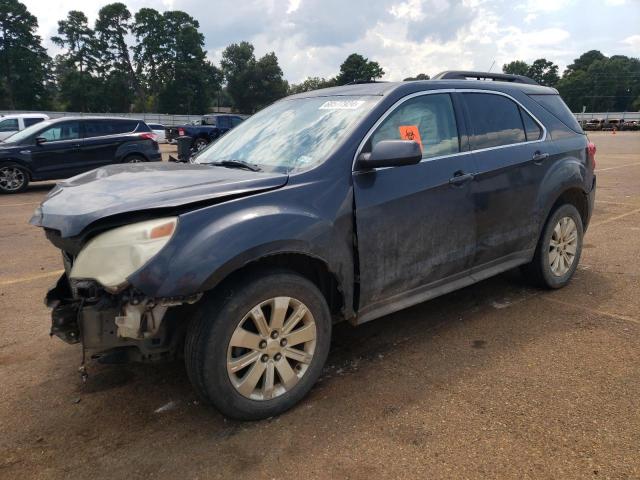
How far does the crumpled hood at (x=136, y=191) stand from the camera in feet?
7.98

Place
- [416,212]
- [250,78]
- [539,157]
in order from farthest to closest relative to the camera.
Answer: [250,78], [539,157], [416,212]

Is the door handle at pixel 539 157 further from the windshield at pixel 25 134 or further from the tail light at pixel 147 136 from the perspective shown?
the windshield at pixel 25 134

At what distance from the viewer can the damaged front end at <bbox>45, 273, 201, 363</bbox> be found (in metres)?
2.32

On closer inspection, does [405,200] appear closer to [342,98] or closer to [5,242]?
[342,98]

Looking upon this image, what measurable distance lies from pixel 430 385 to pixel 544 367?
2.61ft

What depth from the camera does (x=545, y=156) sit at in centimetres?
416

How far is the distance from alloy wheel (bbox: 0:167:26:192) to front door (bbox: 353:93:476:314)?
11092 mm

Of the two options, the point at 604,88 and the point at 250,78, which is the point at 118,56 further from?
the point at 604,88

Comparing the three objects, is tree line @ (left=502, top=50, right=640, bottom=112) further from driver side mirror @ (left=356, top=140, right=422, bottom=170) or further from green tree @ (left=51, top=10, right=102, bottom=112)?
driver side mirror @ (left=356, top=140, right=422, bottom=170)

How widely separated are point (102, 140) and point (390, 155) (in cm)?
1111

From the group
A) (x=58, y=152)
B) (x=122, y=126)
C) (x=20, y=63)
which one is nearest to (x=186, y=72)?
(x=20, y=63)

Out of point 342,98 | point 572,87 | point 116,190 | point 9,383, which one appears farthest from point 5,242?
point 572,87

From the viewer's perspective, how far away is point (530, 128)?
4199 mm

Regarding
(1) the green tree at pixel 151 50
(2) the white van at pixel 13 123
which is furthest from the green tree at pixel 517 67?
(2) the white van at pixel 13 123
